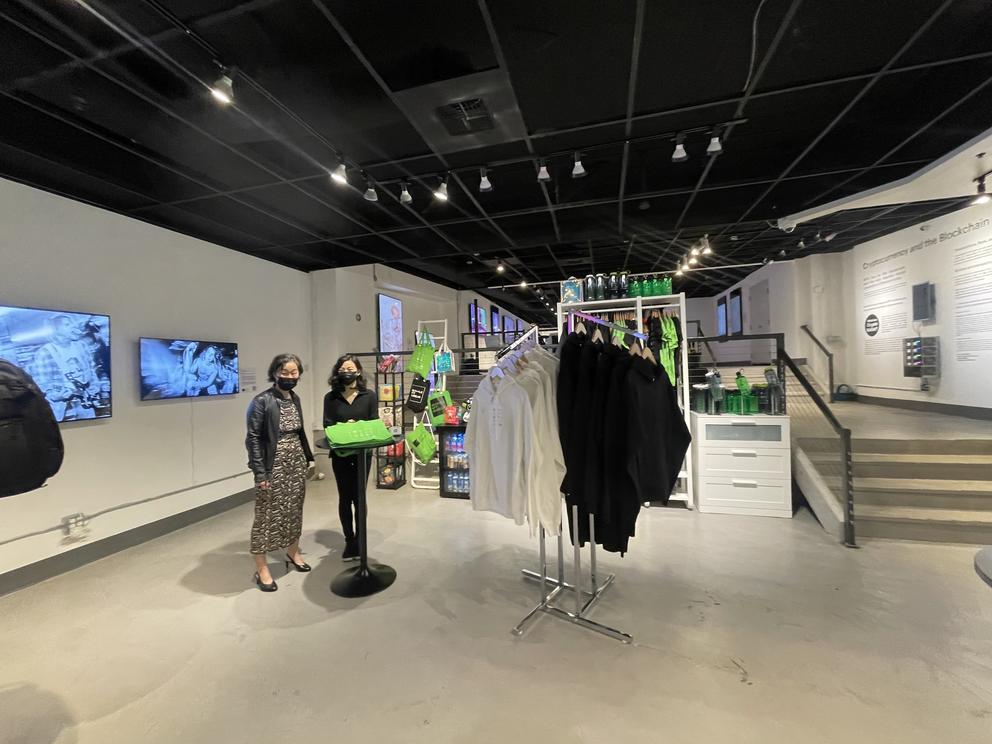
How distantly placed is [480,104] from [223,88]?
159 cm

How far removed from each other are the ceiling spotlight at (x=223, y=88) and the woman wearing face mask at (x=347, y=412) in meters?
1.88

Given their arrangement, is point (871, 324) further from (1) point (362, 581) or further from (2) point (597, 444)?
(1) point (362, 581)

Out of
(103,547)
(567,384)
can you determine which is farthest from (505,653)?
(103,547)

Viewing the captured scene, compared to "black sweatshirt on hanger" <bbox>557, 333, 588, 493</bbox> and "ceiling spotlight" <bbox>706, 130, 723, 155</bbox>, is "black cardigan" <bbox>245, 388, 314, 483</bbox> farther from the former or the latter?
"ceiling spotlight" <bbox>706, 130, 723, 155</bbox>

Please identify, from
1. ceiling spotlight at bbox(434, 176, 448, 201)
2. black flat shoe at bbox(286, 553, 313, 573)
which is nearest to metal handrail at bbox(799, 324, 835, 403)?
ceiling spotlight at bbox(434, 176, 448, 201)

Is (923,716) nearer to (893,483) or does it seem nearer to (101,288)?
(893,483)

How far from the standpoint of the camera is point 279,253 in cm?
593

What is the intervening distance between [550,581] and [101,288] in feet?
16.2

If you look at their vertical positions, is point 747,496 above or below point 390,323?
below

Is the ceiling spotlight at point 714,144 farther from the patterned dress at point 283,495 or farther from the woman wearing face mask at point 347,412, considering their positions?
the patterned dress at point 283,495

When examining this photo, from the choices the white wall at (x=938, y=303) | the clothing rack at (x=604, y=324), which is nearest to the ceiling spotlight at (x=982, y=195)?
the white wall at (x=938, y=303)

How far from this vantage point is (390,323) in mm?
8516

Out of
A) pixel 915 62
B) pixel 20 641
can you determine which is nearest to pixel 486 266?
pixel 915 62

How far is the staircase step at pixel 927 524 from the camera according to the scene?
3.69 metres
